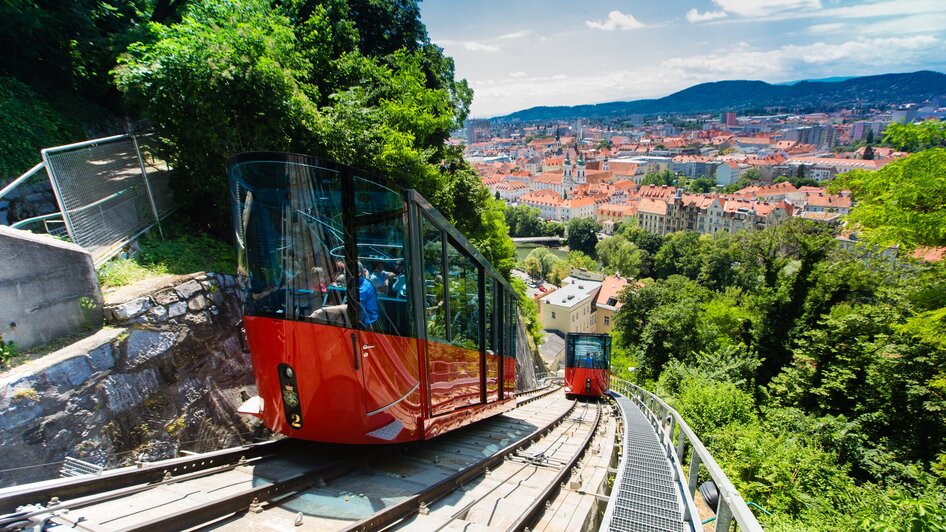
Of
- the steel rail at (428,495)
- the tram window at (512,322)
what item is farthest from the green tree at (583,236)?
the steel rail at (428,495)

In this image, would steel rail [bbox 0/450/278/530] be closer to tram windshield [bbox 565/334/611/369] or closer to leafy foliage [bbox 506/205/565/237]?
tram windshield [bbox 565/334/611/369]

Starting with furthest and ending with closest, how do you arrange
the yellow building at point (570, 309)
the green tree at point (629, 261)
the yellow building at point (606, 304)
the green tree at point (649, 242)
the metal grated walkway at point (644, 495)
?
the green tree at point (649, 242)
the green tree at point (629, 261)
the yellow building at point (606, 304)
the yellow building at point (570, 309)
the metal grated walkway at point (644, 495)

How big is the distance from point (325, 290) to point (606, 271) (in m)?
83.4

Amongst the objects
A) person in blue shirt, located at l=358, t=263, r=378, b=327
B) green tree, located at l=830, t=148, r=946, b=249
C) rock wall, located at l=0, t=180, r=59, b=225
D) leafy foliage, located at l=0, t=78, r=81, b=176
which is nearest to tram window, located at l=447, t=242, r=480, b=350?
person in blue shirt, located at l=358, t=263, r=378, b=327

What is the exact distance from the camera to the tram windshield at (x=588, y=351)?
1823cm

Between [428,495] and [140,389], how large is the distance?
168 inches

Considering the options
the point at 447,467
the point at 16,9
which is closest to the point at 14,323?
the point at 447,467

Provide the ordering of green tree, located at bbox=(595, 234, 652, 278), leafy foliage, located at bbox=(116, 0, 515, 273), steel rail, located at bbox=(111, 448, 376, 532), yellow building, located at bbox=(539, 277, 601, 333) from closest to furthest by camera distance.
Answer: steel rail, located at bbox=(111, 448, 376, 532) → leafy foliage, located at bbox=(116, 0, 515, 273) → yellow building, located at bbox=(539, 277, 601, 333) → green tree, located at bbox=(595, 234, 652, 278)

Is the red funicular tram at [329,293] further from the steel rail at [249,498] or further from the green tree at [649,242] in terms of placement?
the green tree at [649,242]

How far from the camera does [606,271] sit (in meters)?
83.4

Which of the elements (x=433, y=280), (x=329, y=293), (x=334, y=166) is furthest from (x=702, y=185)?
(x=329, y=293)

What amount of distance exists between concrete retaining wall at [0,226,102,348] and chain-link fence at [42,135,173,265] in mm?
1238

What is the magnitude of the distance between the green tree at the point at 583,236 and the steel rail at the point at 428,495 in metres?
96.1

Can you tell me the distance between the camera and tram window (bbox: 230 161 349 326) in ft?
14.2
